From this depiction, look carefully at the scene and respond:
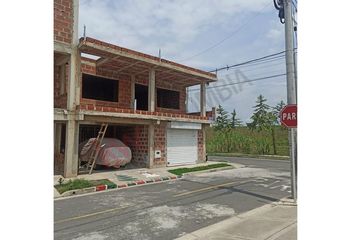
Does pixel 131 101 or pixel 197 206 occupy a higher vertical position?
pixel 131 101

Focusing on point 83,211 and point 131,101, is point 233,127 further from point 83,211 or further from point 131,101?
point 83,211

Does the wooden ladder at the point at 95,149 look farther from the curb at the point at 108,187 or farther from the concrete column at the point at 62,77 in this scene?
the curb at the point at 108,187

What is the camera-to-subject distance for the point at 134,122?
659 inches

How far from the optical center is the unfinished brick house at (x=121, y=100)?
1434cm

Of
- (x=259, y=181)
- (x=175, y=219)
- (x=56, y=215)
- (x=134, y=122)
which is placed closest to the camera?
(x=175, y=219)

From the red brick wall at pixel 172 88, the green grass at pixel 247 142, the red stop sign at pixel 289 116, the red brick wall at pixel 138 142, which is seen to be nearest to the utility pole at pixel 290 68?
the red stop sign at pixel 289 116

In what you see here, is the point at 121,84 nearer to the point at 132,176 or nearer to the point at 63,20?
the point at 63,20

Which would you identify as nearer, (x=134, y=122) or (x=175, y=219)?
(x=175, y=219)

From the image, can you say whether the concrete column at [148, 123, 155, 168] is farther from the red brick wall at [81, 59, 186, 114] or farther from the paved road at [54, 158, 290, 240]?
the paved road at [54, 158, 290, 240]

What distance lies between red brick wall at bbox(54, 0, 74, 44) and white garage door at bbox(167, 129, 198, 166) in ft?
26.7

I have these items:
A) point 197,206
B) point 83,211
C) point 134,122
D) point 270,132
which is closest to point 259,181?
point 197,206

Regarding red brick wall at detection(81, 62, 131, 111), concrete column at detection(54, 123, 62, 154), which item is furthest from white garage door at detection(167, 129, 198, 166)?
concrete column at detection(54, 123, 62, 154)
